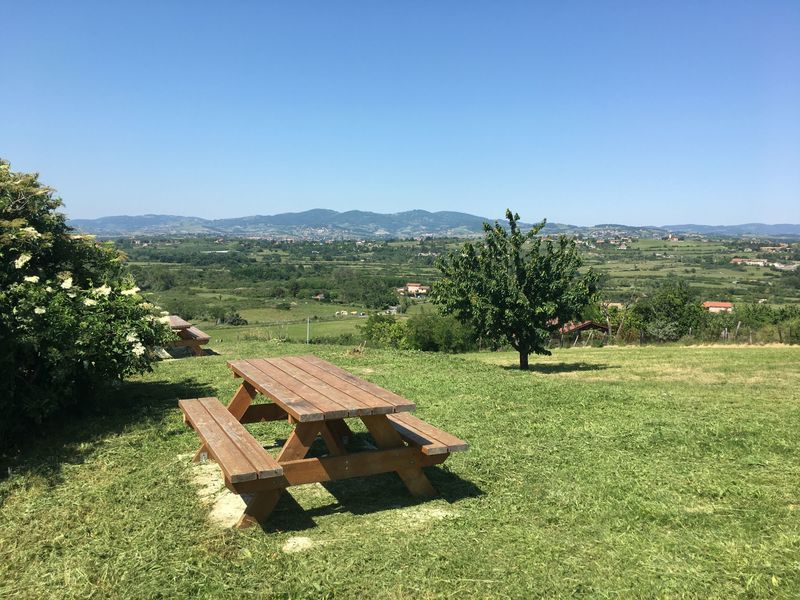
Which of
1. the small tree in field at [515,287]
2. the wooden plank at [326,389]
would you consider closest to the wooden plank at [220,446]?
the wooden plank at [326,389]

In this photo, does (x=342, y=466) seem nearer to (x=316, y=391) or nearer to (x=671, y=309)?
(x=316, y=391)

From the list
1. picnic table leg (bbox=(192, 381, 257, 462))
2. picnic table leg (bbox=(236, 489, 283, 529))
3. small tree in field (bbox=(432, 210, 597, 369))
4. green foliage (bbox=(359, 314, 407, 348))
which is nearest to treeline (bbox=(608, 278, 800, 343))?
green foliage (bbox=(359, 314, 407, 348))

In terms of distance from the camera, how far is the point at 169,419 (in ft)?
22.8

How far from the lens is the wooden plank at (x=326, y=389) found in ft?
13.6

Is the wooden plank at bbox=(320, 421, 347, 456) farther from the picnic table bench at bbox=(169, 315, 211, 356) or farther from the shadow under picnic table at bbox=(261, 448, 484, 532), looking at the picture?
the picnic table bench at bbox=(169, 315, 211, 356)

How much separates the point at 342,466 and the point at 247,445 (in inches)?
27.2

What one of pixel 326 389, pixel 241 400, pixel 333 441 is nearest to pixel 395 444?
pixel 326 389

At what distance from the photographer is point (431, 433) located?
15.8 feet

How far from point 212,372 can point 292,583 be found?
25.2ft

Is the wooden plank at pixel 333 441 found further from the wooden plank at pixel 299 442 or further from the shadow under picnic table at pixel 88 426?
the shadow under picnic table at pixel 88 426

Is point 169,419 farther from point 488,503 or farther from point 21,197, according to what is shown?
point 488,503

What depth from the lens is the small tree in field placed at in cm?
1517

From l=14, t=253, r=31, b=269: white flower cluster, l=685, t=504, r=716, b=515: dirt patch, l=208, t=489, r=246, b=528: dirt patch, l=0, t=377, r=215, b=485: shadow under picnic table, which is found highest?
l=14, t=253, r=31, b=269: white flower cluster

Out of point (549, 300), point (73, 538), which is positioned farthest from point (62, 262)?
point (549, 300)
